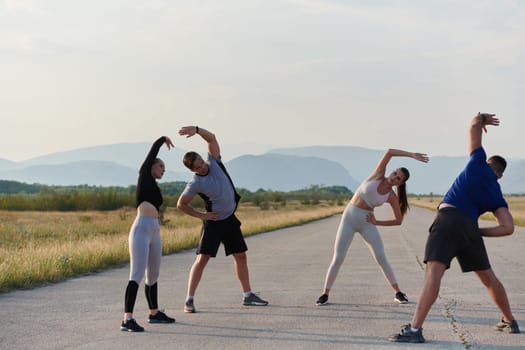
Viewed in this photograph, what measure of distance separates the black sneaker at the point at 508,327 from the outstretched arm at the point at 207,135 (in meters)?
3.84

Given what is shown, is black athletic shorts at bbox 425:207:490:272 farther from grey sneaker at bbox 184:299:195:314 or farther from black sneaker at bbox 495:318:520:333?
grey sneaker at bbox 184:299:195:314

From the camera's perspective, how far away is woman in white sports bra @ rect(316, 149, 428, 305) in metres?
8.97

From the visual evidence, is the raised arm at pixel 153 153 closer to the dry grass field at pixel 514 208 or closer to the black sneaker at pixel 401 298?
the black sneaker at pixel 401 298

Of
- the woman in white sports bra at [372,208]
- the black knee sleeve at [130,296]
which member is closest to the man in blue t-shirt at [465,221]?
the woman in white sports bra at [372,208]

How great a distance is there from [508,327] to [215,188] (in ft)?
12.0

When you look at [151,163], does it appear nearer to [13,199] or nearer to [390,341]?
[390,341]

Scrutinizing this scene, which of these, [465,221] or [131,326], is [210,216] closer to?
[131,326]

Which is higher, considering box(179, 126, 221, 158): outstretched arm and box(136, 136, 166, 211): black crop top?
box(179, 126, 221, 158): outstretched arm

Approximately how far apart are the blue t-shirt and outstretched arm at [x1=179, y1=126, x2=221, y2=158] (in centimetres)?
314

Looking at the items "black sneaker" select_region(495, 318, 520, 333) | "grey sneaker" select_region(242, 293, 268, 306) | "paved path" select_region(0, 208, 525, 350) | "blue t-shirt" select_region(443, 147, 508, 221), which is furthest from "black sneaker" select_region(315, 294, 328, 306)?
"blue t-shirt" select_region(443, 147, 508, 221)

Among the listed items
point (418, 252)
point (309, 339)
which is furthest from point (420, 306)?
point (418, 252)

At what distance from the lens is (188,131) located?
861 centimetres

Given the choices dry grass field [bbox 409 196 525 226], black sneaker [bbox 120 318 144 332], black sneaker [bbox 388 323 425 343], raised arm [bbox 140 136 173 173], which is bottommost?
dry grass field [bbox 409 196 525 226]

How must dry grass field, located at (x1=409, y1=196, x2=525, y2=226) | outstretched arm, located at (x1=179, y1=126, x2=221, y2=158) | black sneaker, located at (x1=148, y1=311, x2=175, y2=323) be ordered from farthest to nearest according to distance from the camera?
dry grass field, located at (x1=409, y1=196, x2=525, y2=226) → outstretched arm, located at (x1=179, y1=126, x2=221, y2=158) → black sneaker, located at (x1=148, y1=311, x2=175, y2=323)
